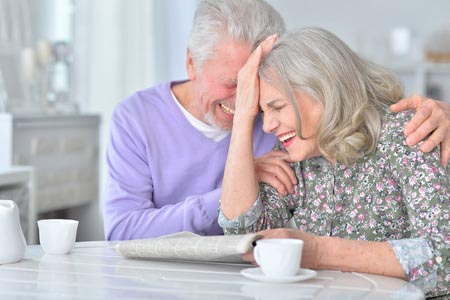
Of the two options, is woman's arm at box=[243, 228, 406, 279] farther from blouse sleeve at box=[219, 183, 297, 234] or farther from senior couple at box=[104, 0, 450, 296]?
blouse sleeve at box=[219, 183, 297, 234]

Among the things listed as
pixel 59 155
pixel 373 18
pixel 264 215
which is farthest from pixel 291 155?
pixel 373 18

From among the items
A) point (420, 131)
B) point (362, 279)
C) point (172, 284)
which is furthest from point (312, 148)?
point (172, 284)

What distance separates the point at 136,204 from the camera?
7.06 ft

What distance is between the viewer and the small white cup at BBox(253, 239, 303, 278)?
4.46 feet

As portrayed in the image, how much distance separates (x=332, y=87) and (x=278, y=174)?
10.0 inches

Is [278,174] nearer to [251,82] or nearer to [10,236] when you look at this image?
[251,82]

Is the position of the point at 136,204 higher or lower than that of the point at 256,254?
lower

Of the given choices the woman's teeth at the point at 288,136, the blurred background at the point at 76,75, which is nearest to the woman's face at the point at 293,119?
the woman's teeth at the point at 288,136

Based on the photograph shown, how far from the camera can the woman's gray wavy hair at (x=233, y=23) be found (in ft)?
6.89

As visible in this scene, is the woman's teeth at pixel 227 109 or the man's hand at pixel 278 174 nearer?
the man's hand at pixel 278 174

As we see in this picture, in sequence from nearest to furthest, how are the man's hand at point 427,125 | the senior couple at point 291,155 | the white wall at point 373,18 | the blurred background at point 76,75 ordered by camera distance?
the senior couple at point 291,155 → the man's hand at point 427,125 → the blurred background at point 76,75 → the white wall at point 373,18

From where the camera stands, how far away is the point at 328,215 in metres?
1.91

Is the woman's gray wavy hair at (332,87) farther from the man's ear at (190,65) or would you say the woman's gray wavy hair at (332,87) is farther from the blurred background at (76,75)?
the blurred background at (76,75)

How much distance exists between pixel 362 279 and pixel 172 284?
1.09 ft
